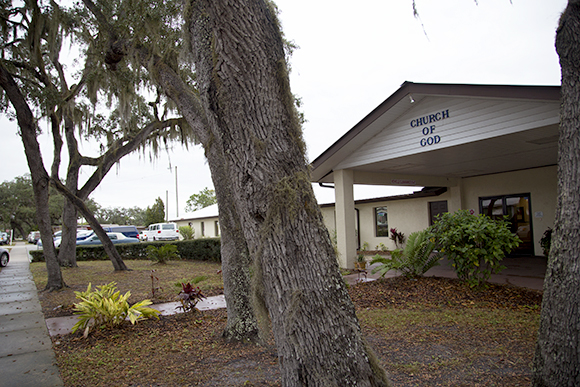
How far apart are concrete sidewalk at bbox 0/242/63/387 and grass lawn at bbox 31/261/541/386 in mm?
177

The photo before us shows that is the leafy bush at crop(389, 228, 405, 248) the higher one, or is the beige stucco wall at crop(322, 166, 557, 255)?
the beige stucco wall at crop(322, 166, 557, 255)

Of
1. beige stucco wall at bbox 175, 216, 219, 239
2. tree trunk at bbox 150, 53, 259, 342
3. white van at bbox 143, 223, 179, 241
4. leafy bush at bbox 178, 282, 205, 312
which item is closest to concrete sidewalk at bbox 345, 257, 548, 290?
leafy bush at bbox 178, 282, 205, 312

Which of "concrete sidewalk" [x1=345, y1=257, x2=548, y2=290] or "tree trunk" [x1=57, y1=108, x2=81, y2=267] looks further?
"tree trunk" [x1=57, y1=108, x2=81, y2=267]

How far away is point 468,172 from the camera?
1389 centimetres

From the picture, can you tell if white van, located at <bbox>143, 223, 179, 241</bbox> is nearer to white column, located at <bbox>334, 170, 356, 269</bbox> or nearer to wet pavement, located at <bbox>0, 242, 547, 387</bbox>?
wet pavement, located at <bbox>0, 242, 547, 387</bbox>

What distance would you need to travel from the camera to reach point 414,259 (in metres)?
8.97

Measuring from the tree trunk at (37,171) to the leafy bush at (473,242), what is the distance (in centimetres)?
974

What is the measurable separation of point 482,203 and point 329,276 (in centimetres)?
1461

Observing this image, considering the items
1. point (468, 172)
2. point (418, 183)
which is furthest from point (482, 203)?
point (418, 183)

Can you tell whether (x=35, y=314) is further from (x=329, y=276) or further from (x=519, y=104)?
(x=519, y=104)

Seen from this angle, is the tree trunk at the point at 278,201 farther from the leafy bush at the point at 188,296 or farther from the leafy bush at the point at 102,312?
the leafy bush at the point at 188,296

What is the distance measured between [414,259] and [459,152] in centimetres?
323

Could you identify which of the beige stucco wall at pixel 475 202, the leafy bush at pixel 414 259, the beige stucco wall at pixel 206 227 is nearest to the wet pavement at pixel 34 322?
the leafy bush at pixel 414 259

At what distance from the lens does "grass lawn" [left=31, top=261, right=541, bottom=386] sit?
153 inches
